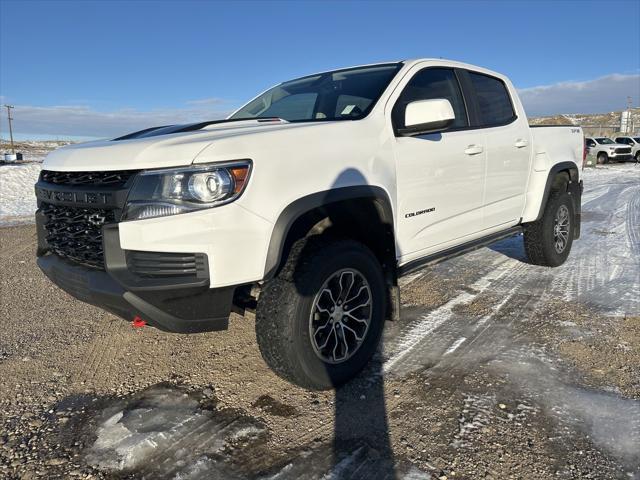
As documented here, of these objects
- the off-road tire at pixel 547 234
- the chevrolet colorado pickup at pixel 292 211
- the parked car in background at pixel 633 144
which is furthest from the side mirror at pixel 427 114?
the parked car in background at pixel 633 144

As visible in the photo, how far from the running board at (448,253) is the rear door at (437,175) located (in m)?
0.06

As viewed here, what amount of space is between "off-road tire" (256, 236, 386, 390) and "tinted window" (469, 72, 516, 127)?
86.2 inches

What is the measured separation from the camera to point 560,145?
5332mm

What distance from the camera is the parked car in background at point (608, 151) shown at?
90.6 ft

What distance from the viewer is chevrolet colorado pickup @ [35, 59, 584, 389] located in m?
2.38

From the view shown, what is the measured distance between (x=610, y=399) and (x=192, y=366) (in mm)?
2526

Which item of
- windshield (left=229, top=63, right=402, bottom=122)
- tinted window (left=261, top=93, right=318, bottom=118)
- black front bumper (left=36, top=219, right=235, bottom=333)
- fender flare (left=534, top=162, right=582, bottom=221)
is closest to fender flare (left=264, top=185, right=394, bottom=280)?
black front bumper (left=36, top=219, right=235, bottom=333)

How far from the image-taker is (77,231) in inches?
106

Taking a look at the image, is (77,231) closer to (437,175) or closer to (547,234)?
(437,175)

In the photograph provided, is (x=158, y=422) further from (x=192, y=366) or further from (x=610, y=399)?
(x=610, y=399)

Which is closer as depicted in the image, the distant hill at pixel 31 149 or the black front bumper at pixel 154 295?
the black front bumper at pixel 154 295

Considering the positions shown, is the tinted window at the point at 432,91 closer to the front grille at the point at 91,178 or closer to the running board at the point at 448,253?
the running board at the point at 448,253

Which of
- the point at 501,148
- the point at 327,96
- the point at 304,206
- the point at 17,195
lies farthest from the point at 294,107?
the point at 17,195

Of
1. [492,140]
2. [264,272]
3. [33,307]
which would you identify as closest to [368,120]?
[264,272]
